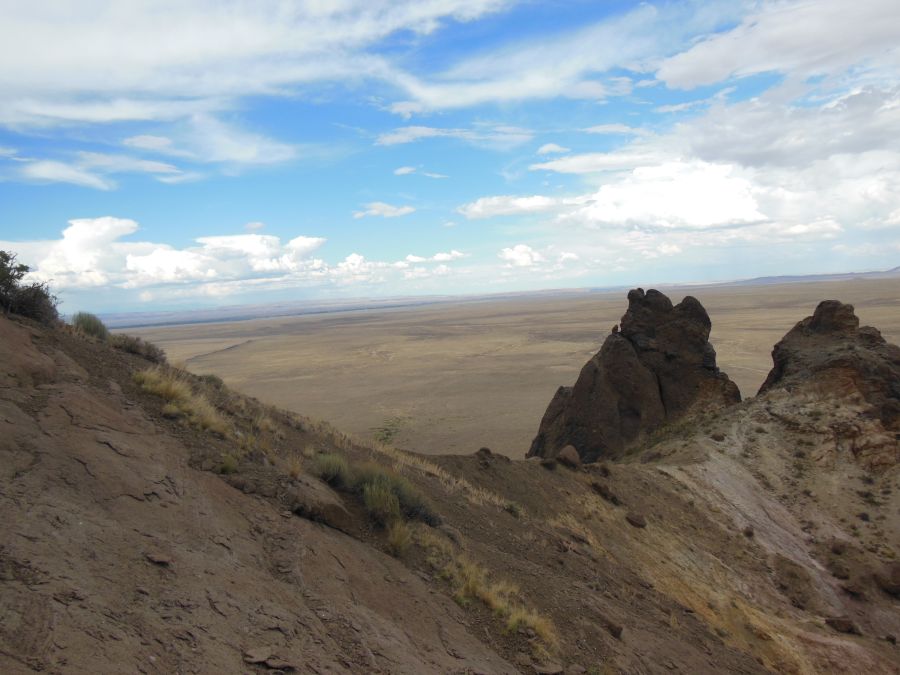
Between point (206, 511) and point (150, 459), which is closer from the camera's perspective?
point (206, 511)

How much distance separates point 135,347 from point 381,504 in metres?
7.12

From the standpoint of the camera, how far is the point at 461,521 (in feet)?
35.6

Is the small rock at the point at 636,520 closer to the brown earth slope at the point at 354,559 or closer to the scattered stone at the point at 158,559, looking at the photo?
the brown earth slope at the point at 354,559

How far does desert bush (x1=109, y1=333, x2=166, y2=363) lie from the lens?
12133mm

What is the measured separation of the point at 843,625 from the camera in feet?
42.5

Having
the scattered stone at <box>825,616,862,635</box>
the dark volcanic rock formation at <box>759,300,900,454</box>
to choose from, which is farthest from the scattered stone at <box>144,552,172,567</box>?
the dark volcanic rock formation at <box>759,300,900,454</box>

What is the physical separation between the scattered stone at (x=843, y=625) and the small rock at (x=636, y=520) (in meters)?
4.33

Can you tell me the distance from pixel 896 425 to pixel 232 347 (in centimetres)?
10192

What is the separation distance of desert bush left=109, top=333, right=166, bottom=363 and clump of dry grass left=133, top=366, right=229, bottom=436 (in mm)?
2796

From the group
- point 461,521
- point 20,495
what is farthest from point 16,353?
point 461,521

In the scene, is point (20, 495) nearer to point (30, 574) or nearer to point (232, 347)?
point (30, 574)

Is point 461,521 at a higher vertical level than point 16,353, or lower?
lower

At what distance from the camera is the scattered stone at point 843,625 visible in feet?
42.3

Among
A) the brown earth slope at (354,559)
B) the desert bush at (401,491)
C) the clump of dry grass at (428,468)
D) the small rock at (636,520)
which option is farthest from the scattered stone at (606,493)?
the desert bush at (401,491)
